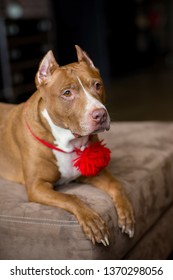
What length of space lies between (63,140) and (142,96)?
531 cm

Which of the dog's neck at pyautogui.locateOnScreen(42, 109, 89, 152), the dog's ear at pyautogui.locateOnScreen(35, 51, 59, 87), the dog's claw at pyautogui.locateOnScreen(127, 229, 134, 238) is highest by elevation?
the dog's ear at pyautogui.locateOnScreen(35, 51, 59, 87)

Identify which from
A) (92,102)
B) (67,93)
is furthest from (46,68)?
(92,102)

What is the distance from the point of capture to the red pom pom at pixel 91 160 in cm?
182

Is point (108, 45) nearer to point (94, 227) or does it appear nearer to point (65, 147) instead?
point (65, 147)

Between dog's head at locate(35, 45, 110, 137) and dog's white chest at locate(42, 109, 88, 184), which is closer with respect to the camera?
dog's head at locate(35, 45, 110, 137)

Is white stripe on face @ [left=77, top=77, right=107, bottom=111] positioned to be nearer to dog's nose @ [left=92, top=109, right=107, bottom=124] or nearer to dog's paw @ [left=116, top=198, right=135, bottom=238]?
dog's nose @ [left=92, top=109, right=107, bottom=124]

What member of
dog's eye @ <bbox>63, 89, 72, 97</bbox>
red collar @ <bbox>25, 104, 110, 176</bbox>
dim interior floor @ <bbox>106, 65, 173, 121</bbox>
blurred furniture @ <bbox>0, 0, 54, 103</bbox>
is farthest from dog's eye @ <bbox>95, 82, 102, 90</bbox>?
blurred furniture @ <bbox>0, 0, 54, 103</bbox>

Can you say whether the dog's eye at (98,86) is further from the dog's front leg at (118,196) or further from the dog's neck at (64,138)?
the dog's front leg at (118,196)

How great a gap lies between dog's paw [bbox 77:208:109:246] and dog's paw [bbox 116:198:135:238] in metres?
0.12

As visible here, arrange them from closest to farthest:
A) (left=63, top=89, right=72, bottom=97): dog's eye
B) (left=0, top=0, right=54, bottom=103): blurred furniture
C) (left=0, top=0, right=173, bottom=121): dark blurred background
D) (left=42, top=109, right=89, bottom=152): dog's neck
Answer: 1. (left=63, top=89, right=72, bottom=97): dog's eye
2. (left=42, top=109, right=89, bottom=152): dog's neck
3. (left=0, top=0, right=54, bottom=103): blurred furniture
4. (left=0, top=0, right=173, bottom=121): dark blurred background

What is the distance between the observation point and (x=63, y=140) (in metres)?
1.81

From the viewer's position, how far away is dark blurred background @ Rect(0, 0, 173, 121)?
557 cm

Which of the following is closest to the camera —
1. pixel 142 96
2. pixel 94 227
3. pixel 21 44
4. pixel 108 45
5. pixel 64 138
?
pixel 94 227
